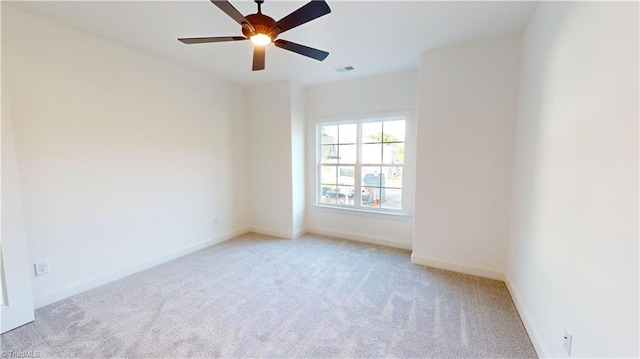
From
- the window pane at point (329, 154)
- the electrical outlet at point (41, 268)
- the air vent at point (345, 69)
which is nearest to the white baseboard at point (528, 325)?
the window pane at point (329, 154)

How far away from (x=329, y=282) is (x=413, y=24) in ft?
8.61

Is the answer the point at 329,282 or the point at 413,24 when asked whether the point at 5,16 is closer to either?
the point at 413,24

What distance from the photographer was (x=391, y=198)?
3908 mm

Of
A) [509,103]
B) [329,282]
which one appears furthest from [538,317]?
[509,103]

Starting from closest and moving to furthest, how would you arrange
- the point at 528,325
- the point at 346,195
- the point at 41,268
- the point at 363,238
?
the point at 528,325, the point at 41,268, the point at 363,238, the point at 346,195

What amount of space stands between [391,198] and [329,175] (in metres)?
1.10

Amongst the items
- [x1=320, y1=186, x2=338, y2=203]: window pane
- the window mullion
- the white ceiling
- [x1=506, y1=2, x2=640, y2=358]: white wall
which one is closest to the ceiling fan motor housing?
the white ceiling

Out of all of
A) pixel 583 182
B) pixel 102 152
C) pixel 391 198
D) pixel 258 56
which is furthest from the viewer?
pixel 391 198

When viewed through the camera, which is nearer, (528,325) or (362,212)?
(528,325)

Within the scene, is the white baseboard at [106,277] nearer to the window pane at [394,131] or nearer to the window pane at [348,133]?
the window pane at [348,133]

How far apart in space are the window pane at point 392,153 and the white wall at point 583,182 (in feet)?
5.64

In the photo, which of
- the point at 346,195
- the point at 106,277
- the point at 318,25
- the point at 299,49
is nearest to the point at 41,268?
the point at 106,277

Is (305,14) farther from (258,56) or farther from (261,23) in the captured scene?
(258,56)

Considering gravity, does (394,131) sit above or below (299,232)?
above
